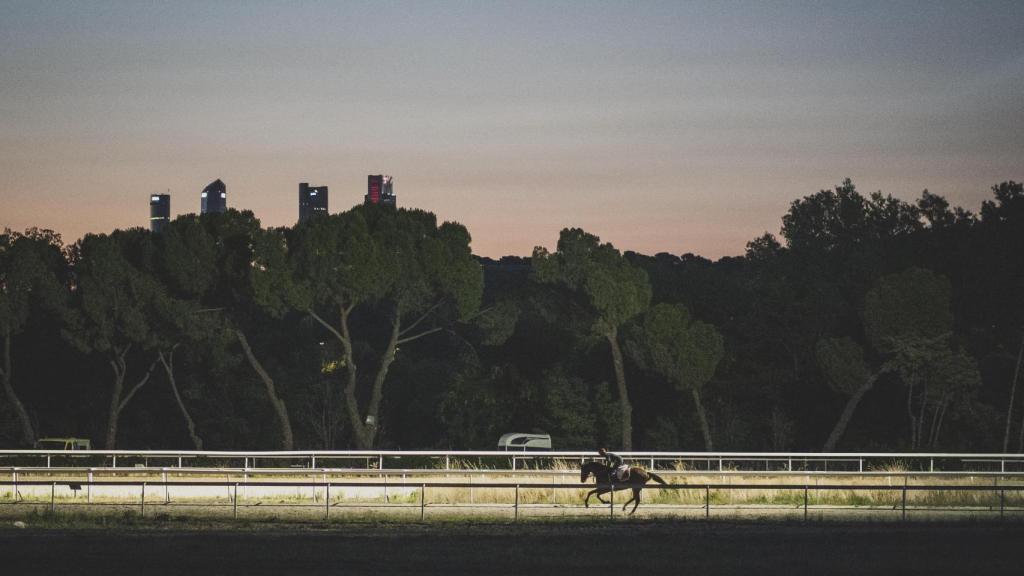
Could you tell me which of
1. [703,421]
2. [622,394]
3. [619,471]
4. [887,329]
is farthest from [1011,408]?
[619,471]

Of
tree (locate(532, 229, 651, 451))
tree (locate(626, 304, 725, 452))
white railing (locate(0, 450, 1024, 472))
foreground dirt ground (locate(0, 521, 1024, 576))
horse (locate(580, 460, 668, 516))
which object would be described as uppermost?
tree (locate(532, 229, 651, 451))

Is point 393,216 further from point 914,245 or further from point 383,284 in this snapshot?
point 914,245

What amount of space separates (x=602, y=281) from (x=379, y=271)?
852cm

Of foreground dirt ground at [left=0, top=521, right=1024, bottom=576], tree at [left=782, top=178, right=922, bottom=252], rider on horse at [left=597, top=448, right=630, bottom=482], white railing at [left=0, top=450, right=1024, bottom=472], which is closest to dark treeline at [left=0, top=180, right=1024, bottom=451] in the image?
white railing at [left=0, top=450, right=1024, bottom=472]

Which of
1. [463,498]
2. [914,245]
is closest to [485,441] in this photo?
[463,498]

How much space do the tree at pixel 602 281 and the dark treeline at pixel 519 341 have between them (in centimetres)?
9

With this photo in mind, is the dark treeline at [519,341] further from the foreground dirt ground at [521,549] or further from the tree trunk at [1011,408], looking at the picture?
the foreground dirt ground at [521,549]

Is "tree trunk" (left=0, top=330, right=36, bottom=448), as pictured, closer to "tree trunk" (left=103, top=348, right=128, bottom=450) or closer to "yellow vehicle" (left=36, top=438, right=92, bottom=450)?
"tree trunk" (left=103, top=348, right=128, bottom=450)

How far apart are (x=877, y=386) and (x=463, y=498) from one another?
3003cm

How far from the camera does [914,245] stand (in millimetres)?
87312

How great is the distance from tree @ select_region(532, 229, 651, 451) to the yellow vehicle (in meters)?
18.4

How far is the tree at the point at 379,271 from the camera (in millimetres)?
55531

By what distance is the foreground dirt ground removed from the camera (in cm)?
1931

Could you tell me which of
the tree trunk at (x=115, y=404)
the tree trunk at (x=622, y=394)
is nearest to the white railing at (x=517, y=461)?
the tree trunk at (x=622, y=394)
